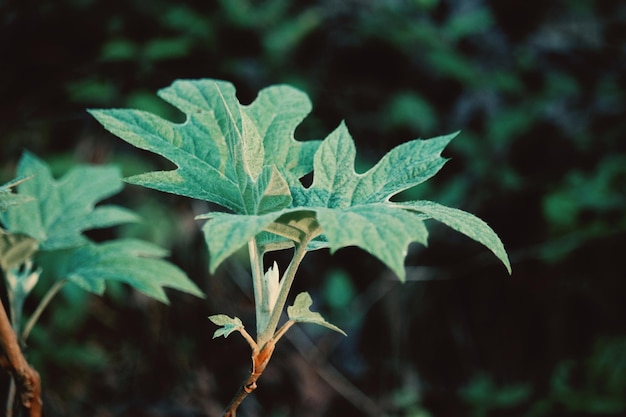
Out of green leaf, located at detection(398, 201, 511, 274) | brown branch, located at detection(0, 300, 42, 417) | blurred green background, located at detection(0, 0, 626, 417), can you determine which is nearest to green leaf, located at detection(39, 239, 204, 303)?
brown branch, located at detection(0, 300, 42, 417)

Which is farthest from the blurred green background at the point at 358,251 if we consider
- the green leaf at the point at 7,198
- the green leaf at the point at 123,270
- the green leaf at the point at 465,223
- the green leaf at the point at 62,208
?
the green leaf at the point at 465,223

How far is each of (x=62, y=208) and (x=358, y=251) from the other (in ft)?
6.96

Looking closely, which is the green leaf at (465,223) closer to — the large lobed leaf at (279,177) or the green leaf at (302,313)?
the large lobed leaf at (279,177)

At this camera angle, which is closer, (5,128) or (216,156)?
(216,156)

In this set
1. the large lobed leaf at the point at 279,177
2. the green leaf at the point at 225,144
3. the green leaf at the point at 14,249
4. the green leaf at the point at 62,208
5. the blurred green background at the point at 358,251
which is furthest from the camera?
the blurred green background at the point at 358,251

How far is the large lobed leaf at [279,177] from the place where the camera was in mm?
537

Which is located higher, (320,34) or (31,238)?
(320,34)

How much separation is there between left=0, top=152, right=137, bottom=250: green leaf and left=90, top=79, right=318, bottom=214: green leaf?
227mm

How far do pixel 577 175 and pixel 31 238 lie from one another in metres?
2.49

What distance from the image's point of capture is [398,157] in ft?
2.27

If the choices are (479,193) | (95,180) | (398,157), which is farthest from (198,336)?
(398,157)

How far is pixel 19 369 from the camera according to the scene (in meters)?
0.68

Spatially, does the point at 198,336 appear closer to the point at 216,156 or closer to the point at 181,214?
the point at 181,214

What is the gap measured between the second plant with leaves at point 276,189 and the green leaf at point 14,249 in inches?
9.2
